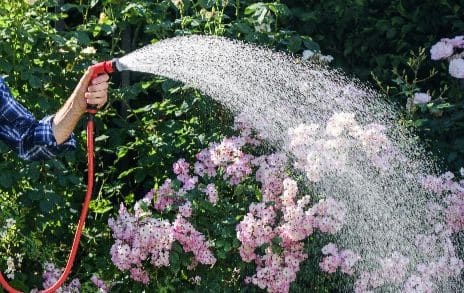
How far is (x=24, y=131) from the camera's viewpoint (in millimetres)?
2521

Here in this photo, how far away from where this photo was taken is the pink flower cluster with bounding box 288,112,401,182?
320 cm

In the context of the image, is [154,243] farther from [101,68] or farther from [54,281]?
[101,68]

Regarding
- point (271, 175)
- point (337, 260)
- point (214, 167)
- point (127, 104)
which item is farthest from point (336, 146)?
point (127, 104)

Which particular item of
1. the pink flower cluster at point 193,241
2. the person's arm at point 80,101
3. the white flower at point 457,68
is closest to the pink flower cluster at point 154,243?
the pink flower cluster at point 193,241

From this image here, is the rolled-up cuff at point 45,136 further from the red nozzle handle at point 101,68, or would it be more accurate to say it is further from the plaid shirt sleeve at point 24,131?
the red nozzle handle at point 101,68

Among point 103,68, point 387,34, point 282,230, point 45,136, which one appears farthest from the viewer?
point 387,34

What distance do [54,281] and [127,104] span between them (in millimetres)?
748

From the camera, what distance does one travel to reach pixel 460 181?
339 centimetres

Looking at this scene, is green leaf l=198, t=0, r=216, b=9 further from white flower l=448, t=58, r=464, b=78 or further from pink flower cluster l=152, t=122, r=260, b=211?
white flower l=448, t=58, r=464, b=78

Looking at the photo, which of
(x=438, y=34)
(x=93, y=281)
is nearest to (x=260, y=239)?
(x=93, y=281)

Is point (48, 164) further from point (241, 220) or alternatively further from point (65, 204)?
point (241, 220)

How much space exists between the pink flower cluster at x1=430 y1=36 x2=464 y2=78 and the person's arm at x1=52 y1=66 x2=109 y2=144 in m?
1.84

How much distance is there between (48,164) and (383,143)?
1.17 m

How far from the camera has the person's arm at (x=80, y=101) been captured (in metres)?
2.33
